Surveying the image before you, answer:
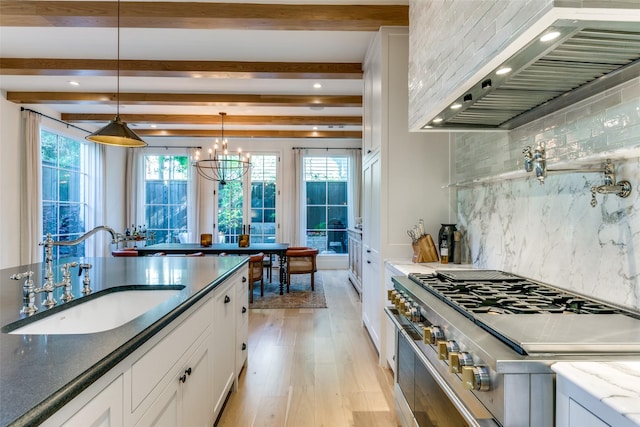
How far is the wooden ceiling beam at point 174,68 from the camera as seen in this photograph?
3.72m

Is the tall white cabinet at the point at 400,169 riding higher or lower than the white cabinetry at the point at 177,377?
higher

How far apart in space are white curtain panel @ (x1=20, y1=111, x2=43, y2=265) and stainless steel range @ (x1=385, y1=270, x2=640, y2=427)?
546cm

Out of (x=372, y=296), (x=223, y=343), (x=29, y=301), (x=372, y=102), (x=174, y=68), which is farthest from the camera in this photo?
(x=174, y=68)

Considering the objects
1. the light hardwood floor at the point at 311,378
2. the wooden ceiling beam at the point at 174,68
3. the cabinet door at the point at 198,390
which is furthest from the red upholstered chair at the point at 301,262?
the cabinet door at the point at 198,390

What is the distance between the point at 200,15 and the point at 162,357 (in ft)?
8.66

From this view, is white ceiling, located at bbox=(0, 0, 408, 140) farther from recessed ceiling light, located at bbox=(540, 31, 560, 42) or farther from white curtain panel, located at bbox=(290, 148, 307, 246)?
white curtain panel, located at bbox=(290, 148, 307, 246)

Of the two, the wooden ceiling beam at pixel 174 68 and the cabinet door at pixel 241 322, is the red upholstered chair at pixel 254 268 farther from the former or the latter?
the wooden ceiling beam at pixel 174 68

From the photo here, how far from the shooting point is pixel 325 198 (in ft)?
24.8

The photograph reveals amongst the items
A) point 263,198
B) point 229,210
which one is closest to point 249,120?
point 263,198

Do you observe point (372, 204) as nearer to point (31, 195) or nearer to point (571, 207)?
point (571, 207)

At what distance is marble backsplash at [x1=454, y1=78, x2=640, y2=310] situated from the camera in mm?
1205

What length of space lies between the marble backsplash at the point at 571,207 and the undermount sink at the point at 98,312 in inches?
72.3

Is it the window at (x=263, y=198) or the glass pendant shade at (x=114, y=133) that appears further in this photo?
the window at (x=263, y=198)

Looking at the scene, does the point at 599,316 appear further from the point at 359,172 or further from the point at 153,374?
the point at 359,172
